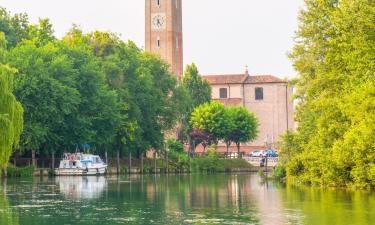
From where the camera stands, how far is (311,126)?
58.0 metres

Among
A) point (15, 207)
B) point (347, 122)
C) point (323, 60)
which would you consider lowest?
point (15, 207)

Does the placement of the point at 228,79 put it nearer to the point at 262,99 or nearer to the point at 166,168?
the point at 262,99

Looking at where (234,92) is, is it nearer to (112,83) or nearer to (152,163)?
(152,163)

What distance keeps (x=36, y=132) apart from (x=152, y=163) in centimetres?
2746

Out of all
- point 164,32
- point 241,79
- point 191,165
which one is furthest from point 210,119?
point 241,79

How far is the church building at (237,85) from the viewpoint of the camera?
13662cm

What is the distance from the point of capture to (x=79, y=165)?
83625mm

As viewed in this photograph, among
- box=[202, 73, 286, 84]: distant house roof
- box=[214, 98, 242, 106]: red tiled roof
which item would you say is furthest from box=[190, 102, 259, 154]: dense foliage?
box=[202, 73, 286, 84]: distant house roof

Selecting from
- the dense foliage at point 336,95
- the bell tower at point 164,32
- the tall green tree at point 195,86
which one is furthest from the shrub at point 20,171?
the bell tower at point 164,32

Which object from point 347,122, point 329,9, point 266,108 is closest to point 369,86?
point 347,122

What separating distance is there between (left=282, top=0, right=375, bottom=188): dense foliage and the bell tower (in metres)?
75.2

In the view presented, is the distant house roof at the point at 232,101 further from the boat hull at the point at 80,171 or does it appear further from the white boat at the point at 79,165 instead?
the white boat at the point at 79,165

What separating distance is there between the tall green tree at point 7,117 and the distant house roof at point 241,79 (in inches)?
3699

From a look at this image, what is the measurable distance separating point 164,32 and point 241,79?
54.1ft
